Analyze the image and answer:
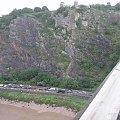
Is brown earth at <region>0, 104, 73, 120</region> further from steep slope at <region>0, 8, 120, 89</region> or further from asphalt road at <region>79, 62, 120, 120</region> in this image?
steep slope at <region>0, 8, 120, 89</region>

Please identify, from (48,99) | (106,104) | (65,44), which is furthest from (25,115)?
(65,44)

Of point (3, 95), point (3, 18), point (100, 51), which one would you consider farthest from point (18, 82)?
point (3, 18)

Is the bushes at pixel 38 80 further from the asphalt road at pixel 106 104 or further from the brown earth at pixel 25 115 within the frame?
the asphalt road at pixel 106 104

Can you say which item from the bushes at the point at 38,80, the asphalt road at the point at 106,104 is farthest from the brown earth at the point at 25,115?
the asphalt road at the point at 106,104

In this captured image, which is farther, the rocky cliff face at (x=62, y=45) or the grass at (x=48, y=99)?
the rocky cliff face at (x=62, y=45)

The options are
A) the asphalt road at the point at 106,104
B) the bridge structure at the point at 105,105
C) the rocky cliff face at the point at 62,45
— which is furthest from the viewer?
the rocky cliff face at the point at 62,45

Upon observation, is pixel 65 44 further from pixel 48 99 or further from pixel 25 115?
pixel 25 115

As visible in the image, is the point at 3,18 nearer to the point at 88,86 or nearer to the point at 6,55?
the point at 6,55
